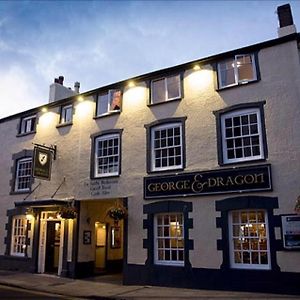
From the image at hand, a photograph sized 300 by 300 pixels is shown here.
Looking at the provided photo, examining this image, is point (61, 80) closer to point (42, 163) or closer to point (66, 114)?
point (66, 114)

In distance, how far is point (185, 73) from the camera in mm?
14102

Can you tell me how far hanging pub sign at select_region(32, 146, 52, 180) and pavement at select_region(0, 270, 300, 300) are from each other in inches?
169

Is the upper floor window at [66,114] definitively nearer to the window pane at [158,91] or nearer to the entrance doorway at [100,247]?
the window pane at [158,91]

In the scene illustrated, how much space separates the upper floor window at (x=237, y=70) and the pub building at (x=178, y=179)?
0.13 ft

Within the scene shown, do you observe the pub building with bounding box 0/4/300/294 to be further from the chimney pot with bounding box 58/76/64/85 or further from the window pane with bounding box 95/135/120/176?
the chimney pot with bounding box 58/76/64/85

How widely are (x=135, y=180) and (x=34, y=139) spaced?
6863 mm

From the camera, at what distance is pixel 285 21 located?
13219mm

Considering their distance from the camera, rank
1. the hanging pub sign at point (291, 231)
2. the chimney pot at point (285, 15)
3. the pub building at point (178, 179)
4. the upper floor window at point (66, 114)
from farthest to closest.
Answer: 1. the upper floor window at point (66, 114)
2. the chimney pot at point (285, 15)
3. the pub building at point (178, 179)
4. the hanging pub sign at point (291, 231)

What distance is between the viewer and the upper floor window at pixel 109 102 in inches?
612

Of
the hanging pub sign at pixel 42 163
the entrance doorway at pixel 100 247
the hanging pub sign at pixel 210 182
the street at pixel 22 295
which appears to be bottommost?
the street at pixel 22 295

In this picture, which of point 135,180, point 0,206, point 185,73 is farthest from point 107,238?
point 185,73

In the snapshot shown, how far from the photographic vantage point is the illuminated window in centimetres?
1748

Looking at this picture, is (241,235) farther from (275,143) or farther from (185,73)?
(185,73)

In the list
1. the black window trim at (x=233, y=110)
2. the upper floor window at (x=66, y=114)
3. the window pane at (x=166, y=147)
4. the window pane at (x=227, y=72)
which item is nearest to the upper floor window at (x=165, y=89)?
the window pane at (x=166, y=147)
